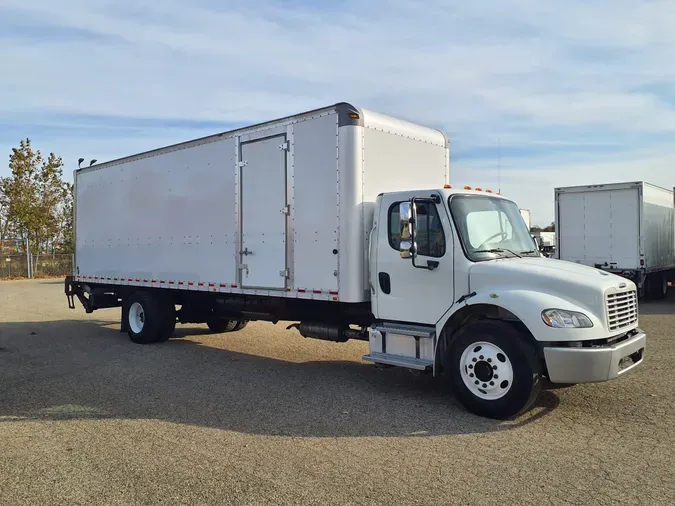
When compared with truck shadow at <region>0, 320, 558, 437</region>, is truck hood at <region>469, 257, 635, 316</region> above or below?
above

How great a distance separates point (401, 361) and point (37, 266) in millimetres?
36234

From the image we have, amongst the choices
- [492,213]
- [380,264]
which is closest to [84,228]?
[380,264]

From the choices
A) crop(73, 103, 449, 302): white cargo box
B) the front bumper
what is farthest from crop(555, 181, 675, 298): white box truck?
the front bumper

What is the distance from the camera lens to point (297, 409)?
6484 mm

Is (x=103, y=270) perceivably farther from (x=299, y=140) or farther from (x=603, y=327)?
(x=603, y=327)

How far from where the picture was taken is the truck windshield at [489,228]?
6.65 metres

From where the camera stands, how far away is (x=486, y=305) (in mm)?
6340

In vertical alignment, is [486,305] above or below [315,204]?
below

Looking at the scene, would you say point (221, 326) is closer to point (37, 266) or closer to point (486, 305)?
point (486, 305)

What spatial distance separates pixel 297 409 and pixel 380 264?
6.54 ft

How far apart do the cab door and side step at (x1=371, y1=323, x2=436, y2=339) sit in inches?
3.2

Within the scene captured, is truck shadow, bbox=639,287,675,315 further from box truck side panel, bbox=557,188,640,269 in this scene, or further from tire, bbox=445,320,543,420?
tire, bbox=445,320,543,420

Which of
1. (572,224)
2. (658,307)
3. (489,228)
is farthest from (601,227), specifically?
(489,228)

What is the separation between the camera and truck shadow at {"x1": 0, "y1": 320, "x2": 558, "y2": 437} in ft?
19.7
